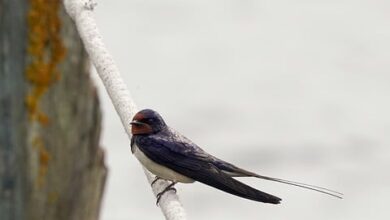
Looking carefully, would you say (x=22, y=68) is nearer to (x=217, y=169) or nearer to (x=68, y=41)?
(x=68, y=41)

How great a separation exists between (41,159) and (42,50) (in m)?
0.30

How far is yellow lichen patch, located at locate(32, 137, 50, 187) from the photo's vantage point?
5.15 meters

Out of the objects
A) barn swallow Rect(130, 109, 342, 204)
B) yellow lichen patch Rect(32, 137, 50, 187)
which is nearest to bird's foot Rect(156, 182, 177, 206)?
barn swallow Rect(130, 109, 342, 204)

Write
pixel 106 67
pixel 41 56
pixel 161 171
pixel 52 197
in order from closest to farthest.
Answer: pixel 106 67 → pixel 161 171 → pixel 41 56 → pixel 52 197

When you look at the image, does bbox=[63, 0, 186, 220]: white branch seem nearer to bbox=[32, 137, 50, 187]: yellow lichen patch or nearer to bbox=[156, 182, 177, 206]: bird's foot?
bbox=[156, 182, 177, 206]: bird's foot

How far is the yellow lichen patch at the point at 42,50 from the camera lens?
200 inches

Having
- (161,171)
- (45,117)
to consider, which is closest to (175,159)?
(161,171)

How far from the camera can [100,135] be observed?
5320 mm

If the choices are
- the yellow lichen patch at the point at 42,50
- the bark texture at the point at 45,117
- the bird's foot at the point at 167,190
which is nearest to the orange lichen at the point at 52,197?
the bark texture at the point at 45,117

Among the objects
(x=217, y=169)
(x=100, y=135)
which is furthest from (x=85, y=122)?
(x=217, y=169)

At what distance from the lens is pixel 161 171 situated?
499cm

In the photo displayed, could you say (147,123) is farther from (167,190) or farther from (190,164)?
(167,190)

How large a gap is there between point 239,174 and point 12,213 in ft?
2.09

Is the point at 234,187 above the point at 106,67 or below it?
below
